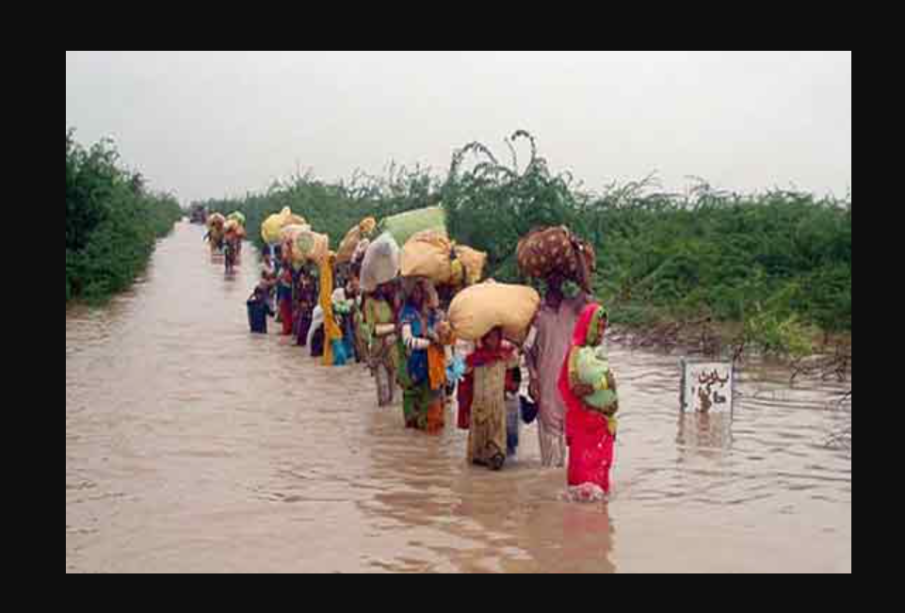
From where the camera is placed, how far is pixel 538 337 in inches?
293

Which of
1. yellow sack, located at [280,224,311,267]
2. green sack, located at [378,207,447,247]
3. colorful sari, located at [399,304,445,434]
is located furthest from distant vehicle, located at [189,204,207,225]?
colorful sari, located at [399,304,445,434]

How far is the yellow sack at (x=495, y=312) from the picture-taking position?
7406mm

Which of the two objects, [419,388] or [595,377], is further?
[419,388]

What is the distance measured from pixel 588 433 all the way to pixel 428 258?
103 inches

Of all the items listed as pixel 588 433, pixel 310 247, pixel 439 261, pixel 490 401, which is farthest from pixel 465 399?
pixel 310 247

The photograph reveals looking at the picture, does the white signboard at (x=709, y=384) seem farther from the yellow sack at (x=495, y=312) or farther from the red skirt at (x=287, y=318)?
the red skirt at (x=287, y=318)

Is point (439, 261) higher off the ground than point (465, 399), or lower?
higher

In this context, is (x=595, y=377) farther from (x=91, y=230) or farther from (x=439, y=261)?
(x=91, y=230)

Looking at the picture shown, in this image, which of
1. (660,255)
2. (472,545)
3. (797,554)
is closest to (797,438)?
(797,554)

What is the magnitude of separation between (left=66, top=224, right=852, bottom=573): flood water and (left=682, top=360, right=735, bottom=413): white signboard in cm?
14

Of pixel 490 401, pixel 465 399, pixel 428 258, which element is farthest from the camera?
pixel 428 258

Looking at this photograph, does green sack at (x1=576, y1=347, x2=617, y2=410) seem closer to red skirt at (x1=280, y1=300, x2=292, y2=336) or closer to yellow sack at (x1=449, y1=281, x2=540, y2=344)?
yellow sack at (x1=449, y1=281, x2=540, y2=344)

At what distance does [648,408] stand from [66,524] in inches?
220

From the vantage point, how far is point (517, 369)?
766 cm
